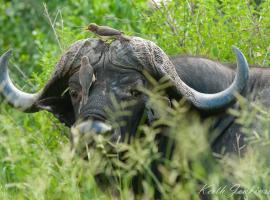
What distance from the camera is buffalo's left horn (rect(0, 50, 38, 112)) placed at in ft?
25.9

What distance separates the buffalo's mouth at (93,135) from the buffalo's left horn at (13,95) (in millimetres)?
1215

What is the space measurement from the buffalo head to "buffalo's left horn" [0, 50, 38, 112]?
0.87ft

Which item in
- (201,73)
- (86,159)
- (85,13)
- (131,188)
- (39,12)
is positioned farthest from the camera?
(39,12)

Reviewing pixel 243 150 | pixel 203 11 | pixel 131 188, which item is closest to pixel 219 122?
pixel 243 150

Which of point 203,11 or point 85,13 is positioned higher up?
point 203,11

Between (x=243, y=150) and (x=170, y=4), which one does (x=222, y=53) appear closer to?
(x=170, y=4)

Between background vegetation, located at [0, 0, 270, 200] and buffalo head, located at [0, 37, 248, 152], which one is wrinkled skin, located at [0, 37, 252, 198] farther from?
background vegetation, located at [0, 0, 270, 200]

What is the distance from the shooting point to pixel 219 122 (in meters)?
7.55

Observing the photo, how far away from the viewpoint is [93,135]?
259 inches

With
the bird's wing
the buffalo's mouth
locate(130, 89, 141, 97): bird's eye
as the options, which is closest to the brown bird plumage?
the bird's wing

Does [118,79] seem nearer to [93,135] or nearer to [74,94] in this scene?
[74,94]

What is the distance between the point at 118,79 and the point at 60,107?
Answer: 788 millimetres

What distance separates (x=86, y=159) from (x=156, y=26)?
2648 millimetres

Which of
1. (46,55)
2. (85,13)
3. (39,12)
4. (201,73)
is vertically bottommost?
(39,12)
